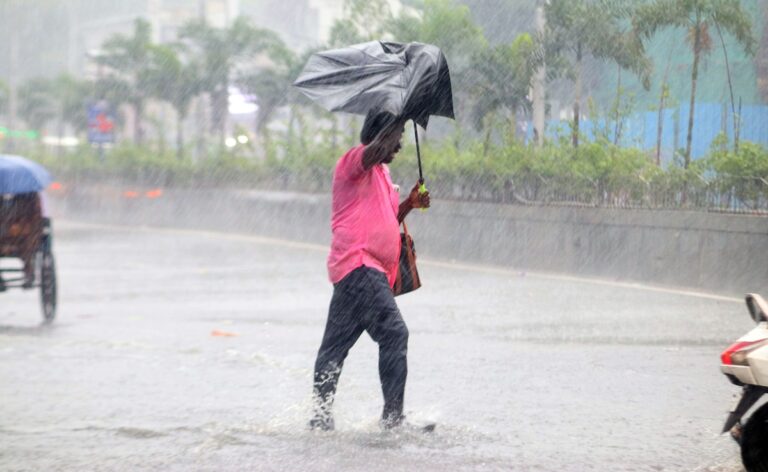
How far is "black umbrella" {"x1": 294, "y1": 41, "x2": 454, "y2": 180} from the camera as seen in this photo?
6684 mm

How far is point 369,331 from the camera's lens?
690 centimetres

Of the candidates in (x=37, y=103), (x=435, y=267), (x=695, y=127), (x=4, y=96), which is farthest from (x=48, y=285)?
(x=4, y=96)

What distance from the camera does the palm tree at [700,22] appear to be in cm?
1494

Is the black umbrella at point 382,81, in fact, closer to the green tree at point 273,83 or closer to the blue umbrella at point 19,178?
the blue umbrella at point 19,178

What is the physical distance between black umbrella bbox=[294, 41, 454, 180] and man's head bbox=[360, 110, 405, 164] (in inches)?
1.3

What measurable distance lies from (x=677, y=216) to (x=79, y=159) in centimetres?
2456

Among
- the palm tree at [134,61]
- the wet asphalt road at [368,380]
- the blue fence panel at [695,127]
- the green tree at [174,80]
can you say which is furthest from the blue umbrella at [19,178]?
the palm tree at [134,61]

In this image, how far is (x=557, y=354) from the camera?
33.3 ft

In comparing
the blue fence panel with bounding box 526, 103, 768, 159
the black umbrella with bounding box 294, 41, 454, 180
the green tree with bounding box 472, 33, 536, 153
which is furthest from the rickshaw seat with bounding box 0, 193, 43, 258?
the green tree with bounding box 472, 33, 536, 153

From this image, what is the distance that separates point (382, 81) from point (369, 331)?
1.27 meters

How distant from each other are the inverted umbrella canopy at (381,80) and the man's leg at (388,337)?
2.83 ft

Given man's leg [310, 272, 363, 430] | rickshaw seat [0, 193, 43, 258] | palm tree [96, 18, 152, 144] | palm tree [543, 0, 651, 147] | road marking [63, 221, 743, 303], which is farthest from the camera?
palm tree [96, 18, 152, 144]

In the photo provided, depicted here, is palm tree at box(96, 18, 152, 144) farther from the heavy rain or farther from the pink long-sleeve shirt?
the pink long-sleeve shirt

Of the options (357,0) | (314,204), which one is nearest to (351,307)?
(314,204)
